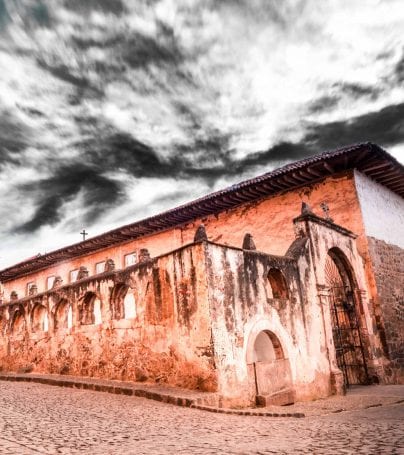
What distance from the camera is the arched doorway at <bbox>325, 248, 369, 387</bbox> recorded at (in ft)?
34.1

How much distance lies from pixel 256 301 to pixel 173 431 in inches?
129

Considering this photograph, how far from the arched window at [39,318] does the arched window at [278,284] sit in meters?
6.77

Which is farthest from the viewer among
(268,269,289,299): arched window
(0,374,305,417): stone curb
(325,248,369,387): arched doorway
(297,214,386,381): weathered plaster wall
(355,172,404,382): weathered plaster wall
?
(355,172,404,382): weathered plaster wall

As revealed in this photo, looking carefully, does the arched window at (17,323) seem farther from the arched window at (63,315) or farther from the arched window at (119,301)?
the arched window at (119,301)

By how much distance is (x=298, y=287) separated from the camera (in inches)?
326

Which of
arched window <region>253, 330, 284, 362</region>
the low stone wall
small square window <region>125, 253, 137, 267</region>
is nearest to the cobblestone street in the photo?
arched window <region>253, 330, 284, 362</region>

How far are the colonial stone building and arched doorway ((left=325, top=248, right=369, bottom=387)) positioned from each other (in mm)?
30

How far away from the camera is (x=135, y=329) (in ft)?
26.8

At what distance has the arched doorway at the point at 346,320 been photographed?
1040cm

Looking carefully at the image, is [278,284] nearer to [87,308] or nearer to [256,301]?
[256,301]

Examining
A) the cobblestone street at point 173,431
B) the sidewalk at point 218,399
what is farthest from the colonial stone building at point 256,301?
the cobblestone street at point 173,431

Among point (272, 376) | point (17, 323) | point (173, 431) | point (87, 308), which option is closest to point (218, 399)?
point (272, 376)

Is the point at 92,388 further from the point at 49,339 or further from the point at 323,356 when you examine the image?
the point at 323,356

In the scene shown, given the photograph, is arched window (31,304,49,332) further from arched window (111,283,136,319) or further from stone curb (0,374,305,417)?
arched window (111,283,136,319)
